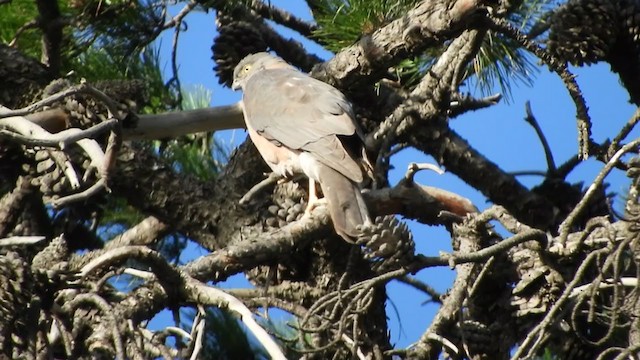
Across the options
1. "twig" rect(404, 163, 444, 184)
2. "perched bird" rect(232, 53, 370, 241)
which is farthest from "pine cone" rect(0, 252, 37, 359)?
"twig" rect(404, 163, 444, 184)

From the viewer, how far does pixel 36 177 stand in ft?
13.9

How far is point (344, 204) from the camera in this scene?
3.83 m

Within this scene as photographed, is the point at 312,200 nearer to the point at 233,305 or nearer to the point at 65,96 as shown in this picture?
the point at 233,305

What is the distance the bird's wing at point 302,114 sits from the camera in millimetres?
4398

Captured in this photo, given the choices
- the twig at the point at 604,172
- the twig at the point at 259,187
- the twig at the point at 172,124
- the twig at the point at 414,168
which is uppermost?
the twig at the point at 172,124

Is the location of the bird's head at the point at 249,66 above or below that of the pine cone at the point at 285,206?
above

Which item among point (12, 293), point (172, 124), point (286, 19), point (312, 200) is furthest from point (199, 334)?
point (286, 19)

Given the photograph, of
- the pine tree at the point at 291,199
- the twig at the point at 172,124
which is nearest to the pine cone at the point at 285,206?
the pine tree at the point at 291,199

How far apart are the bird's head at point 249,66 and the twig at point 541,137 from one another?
148cm

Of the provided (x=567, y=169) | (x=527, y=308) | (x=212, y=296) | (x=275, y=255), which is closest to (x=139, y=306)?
(x=212, y=296)

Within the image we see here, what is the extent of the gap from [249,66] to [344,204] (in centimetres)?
154

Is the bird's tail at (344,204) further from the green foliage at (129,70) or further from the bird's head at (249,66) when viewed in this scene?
the green foliage at (129,70)

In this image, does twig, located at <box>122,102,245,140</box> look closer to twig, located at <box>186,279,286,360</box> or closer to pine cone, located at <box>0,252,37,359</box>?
twig, located at <box>186,279,286,360</box>

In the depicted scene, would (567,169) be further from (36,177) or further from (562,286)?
(36,177)
